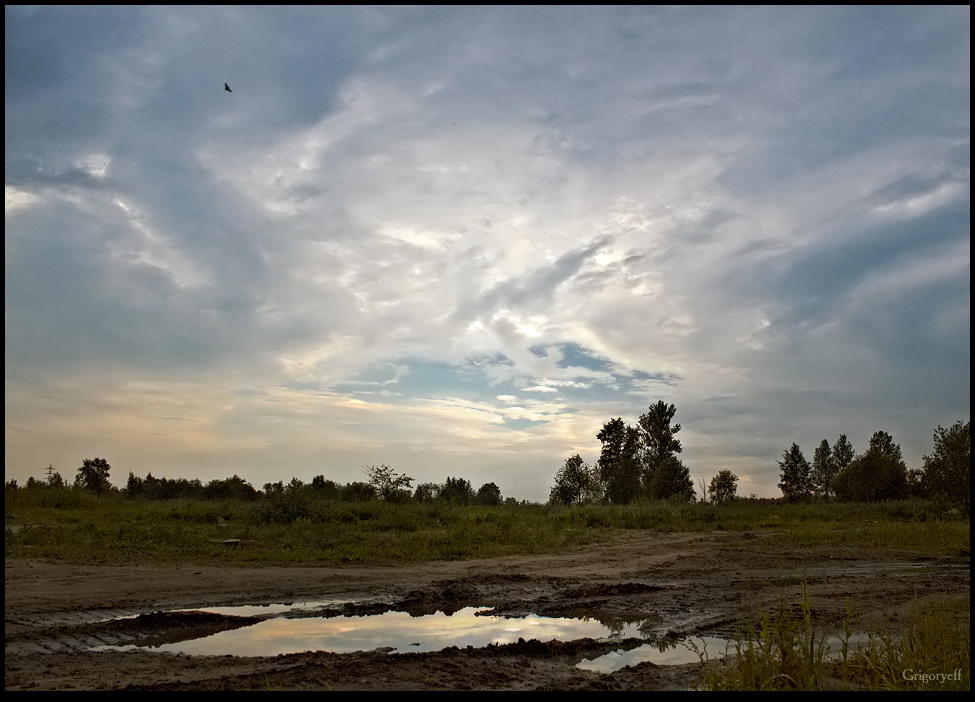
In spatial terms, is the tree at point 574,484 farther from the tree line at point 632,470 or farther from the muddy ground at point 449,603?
the muddy ground at point 449,603

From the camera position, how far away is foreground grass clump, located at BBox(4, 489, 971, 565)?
584 inches

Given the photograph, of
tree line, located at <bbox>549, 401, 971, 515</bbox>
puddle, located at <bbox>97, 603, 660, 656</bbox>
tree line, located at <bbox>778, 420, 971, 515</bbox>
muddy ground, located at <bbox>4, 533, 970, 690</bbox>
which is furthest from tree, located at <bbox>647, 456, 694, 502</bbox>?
puddle, located at <bbox>97, 603, 660, 656</bbox>

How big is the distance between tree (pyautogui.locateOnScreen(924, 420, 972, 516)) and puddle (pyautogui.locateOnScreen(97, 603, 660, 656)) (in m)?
20.6

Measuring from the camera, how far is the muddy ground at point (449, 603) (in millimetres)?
6324

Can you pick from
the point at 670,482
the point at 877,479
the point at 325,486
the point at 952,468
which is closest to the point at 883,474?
the point at 877,479

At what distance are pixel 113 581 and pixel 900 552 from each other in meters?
17.9

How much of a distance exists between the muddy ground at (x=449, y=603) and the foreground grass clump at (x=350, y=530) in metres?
1.38

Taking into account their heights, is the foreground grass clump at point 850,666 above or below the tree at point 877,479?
below

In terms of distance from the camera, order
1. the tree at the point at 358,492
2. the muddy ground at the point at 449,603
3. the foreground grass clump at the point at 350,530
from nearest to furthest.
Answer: the muddy ground at the point at 449,603 < the foreground grass clump at the point at 350,530 < the tree at the point at 358,492

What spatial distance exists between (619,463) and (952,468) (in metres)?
32.2

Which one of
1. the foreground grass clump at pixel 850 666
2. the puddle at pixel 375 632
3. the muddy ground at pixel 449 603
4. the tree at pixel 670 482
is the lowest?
the puddle at pixel 375 632

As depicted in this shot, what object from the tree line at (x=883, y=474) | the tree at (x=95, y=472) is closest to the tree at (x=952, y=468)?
the tree line at (x=883, y=474)

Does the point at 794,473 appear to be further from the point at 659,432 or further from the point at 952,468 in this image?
the point at 952,468
